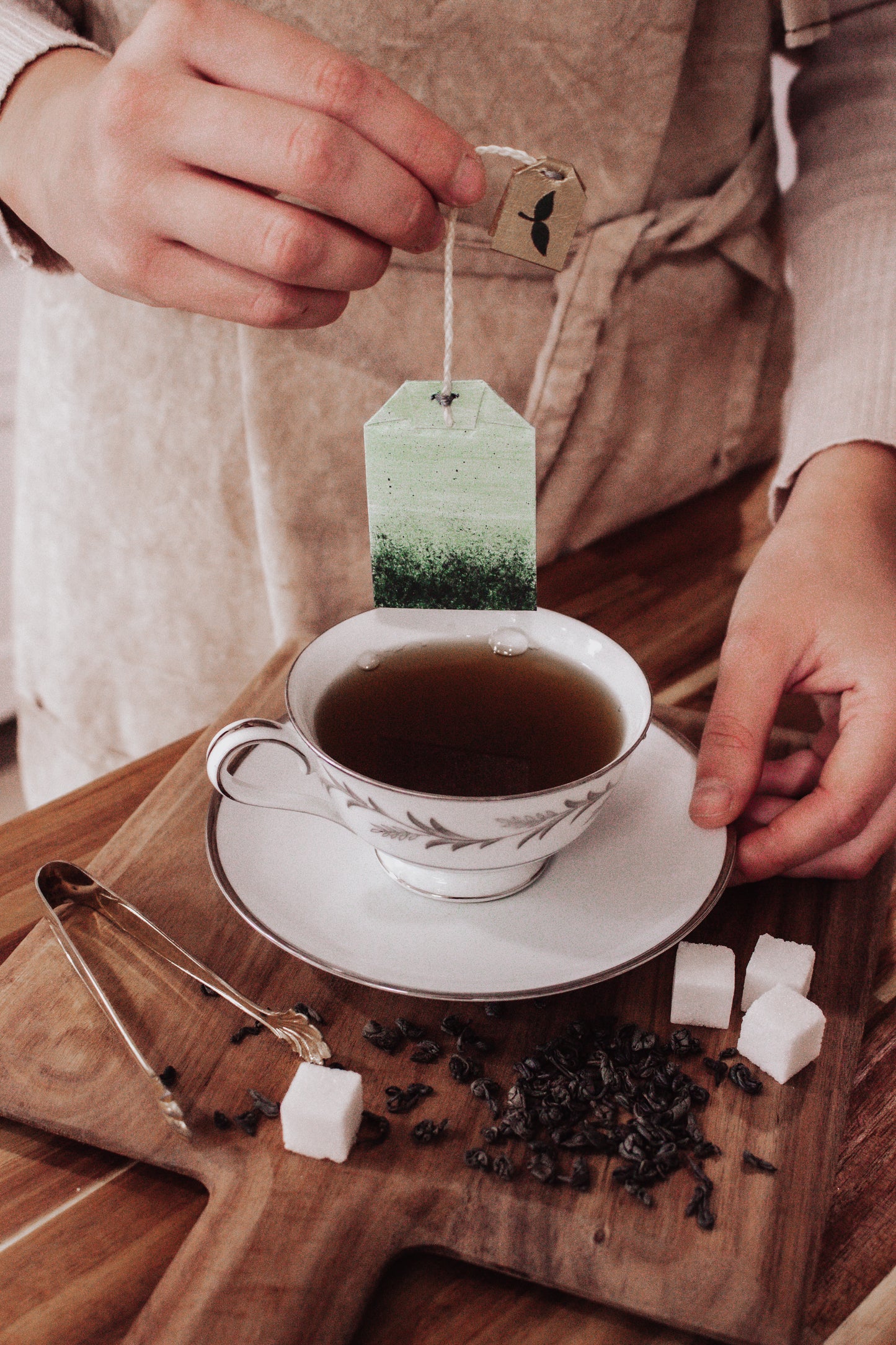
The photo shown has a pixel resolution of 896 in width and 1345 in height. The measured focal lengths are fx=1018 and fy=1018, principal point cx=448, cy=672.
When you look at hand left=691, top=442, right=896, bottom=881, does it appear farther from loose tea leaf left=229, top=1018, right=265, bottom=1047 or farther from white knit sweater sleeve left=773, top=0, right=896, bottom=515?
loose tea leaf left=229, top=1018, right=265, bottom=1047

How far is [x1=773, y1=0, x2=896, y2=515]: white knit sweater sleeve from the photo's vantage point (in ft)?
3.99

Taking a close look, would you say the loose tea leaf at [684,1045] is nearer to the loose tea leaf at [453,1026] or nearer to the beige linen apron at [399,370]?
the loose tea leaf at [453,1026]

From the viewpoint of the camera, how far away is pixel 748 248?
1.53 metres

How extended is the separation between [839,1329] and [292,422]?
1.11 meters

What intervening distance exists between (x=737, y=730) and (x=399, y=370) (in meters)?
0.68

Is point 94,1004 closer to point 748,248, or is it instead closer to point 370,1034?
point 370,1034

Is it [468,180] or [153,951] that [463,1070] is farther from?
[468,180]

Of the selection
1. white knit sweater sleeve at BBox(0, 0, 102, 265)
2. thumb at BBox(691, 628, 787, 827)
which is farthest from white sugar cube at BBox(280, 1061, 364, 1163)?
white knit sweater sleeve at BBox(0, 0, 102, 265)

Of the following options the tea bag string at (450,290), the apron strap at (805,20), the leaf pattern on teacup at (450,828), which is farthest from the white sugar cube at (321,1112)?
→ the apron strap at (805,20)

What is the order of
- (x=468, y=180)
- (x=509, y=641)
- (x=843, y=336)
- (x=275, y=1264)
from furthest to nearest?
(x=843, y=336)
(x=509, y=641)
(x=468, y=180)
(x=275, y=1264)

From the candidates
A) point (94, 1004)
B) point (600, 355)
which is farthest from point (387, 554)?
point (600, 355)

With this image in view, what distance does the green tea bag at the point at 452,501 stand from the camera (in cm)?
82

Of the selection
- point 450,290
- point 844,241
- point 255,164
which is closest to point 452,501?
point 450,290

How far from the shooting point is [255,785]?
0.87 metres
